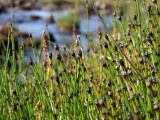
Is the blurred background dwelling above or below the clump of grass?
below

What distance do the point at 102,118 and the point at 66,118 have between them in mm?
334

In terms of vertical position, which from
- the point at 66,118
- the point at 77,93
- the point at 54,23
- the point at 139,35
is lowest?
the point at 54,23

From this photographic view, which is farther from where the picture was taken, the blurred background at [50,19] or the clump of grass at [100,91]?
the blurred background at [50,19]

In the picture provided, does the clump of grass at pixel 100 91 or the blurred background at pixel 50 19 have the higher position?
the clump of grass at pixel 100 91

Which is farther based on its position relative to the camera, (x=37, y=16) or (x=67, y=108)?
(x=37, y=16)

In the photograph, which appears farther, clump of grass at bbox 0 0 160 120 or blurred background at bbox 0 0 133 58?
blurred background at bbox 0 0 133 58

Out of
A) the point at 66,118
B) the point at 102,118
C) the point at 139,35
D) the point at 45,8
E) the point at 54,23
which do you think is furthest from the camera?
the point at 45,8

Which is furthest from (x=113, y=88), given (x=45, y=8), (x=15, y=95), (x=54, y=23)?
(x=45, y=8)

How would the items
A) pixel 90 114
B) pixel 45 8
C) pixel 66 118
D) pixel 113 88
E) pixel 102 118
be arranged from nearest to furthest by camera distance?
pixel 102 118 < pixel 90 114 < pixel 66 118 < pixel 113 88 < pixel 45 8

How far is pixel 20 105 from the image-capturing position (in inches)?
90.3

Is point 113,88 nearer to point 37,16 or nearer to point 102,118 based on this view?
point 102,118

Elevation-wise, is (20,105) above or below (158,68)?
below

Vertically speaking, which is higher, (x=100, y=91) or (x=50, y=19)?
(x=100, y=91)

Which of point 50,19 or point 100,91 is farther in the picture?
point 50,19
